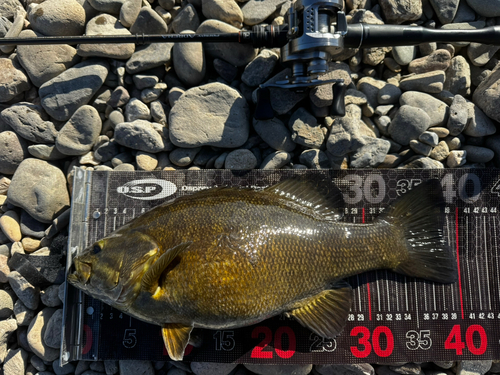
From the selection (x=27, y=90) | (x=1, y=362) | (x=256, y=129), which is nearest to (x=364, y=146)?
(x=256, y=129)

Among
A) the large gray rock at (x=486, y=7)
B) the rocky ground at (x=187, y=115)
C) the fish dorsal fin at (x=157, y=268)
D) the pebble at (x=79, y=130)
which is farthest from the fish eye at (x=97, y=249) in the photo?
the large gray rock at (x=486, y=7)

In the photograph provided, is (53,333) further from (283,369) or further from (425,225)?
(425,225)

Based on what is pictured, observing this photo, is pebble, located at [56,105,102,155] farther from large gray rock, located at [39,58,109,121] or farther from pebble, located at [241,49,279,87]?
pebble, located at [241,49,279,87]

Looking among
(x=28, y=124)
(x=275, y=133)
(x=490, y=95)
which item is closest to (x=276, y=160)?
(x=275, y=133)

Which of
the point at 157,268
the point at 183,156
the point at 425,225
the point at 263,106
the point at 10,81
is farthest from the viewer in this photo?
the point at 10,81

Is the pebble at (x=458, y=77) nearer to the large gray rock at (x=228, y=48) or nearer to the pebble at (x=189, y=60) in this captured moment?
the large gray rock at (x=228, y=48)

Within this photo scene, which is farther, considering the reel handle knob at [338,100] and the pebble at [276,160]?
the pebble at [276,160]

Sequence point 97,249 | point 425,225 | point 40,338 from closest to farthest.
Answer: point 97,249 → point 425,225 → point 40,338
